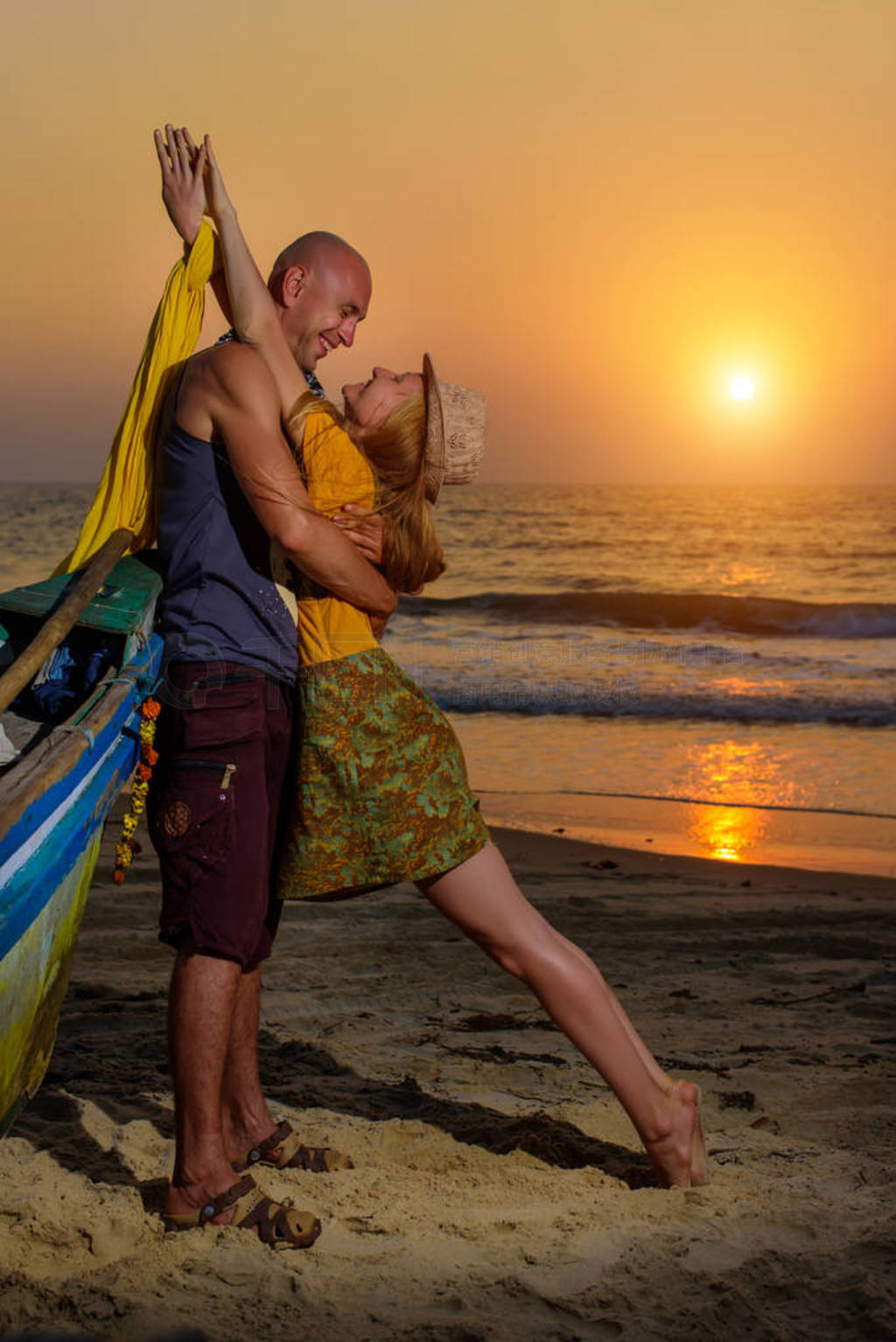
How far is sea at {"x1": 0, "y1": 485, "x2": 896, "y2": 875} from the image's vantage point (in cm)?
775

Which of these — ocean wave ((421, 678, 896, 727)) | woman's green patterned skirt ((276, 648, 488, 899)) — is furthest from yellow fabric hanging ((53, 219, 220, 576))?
ocean wave ((421, 678, 896, 727))

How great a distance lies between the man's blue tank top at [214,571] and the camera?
8.36 ft

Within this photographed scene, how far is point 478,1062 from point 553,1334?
145cm

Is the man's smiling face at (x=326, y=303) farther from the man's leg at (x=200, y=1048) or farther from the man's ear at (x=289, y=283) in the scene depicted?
the man's leg at (x=200, y=1048)

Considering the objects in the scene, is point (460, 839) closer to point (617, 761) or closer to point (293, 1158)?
point (293, 1158)

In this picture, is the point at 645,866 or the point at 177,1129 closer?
the point at 177,1129

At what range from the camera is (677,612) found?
21406 mm

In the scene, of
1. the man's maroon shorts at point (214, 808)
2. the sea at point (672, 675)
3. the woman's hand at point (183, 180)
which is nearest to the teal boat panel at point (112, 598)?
the man's maroon shorts at point (214, 808)

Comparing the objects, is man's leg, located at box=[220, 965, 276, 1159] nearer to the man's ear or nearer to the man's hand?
the man's hand

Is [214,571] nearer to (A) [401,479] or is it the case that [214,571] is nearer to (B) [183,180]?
(A) [401,479]

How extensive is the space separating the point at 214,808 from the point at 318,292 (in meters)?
1.04

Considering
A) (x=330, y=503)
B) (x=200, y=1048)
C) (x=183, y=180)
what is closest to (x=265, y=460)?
(x=330, y=503)

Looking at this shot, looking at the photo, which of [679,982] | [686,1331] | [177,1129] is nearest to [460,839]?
[177,1129]

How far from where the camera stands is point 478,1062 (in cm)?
373
